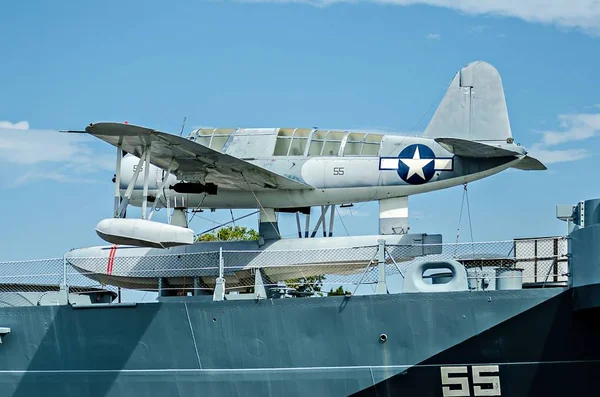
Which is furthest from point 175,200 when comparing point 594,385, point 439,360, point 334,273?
point 594,385

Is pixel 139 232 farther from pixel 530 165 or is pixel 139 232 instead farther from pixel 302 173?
pixel 530 165

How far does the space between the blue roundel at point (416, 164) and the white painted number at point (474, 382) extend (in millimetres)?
6979

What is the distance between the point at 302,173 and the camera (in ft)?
88.1

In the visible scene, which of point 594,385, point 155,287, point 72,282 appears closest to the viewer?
point 594,385

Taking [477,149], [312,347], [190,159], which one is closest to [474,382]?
[312,347]

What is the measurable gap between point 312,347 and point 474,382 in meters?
3.57

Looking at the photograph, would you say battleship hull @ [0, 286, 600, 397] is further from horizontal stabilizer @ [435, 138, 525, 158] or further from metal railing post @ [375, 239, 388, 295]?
horizontal stabilizer @ [435, 138, 525, 158]

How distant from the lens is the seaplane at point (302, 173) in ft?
82.0

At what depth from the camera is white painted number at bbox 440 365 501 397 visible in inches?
796

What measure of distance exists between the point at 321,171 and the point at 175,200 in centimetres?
415

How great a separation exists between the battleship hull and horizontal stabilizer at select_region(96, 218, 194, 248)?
146 centimetres

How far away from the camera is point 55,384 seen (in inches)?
942

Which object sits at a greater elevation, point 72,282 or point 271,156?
point 271,156

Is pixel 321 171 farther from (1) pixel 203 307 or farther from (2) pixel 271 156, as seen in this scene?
(1) pixel 203 307
